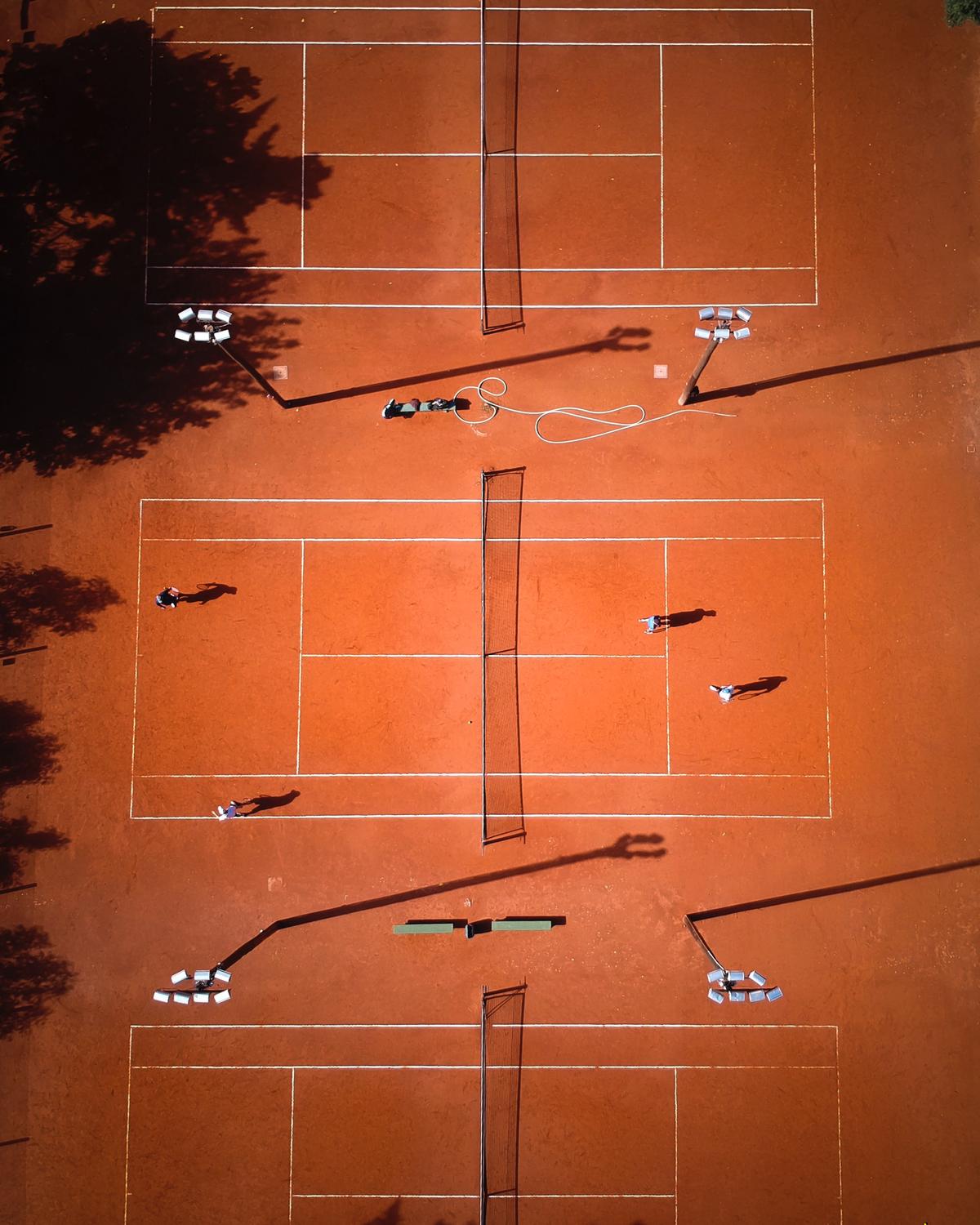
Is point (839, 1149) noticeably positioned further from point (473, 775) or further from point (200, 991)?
point (200, 991)

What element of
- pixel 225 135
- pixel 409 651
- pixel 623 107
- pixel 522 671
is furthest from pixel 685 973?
pixel 225 135

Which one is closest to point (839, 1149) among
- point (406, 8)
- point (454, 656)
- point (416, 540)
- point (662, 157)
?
point (454, 656)

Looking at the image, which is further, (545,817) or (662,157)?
(662,157)

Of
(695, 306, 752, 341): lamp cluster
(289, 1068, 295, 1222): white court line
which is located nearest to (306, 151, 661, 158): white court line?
(695, 306, 752, 341): lamp cluster

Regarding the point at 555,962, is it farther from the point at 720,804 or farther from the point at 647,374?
the point at 647,374

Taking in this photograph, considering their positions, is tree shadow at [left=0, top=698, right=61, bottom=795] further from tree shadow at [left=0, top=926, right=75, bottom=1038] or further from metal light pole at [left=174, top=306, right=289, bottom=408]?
metal light pole at [left=174, top=306, right=289, bottom=408]

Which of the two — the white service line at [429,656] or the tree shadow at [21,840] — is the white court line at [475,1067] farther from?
the white service line at [429,656]
